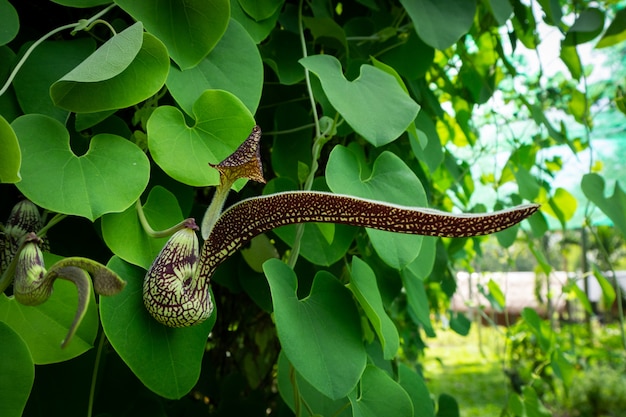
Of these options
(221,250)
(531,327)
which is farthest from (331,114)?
(531,327)

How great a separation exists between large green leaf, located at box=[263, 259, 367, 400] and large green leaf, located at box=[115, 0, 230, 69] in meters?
0.17

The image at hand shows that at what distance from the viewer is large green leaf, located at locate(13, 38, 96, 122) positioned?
410 mm

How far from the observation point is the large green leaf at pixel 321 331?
1.30 feet

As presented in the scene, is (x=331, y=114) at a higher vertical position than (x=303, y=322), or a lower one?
higher

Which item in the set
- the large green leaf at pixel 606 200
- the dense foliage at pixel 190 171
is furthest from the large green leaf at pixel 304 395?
the large green leaf at pixel 606 200

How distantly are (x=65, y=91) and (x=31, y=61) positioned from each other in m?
0.08

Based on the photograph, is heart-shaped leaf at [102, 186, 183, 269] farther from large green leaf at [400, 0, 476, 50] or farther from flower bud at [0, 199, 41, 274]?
large green leaf at [400, 0, 476, 50]

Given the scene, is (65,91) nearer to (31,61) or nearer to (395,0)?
(31,61)

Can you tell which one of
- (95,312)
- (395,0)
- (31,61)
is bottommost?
(95,312)

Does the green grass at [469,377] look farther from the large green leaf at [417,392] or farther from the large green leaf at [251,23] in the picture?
the large green leaf at [251,23]

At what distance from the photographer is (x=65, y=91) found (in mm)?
371

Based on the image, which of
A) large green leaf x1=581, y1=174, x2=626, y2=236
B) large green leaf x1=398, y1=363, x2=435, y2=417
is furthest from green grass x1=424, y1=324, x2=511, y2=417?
large green leaf x1=398, y1=363, x2=435, y2=417

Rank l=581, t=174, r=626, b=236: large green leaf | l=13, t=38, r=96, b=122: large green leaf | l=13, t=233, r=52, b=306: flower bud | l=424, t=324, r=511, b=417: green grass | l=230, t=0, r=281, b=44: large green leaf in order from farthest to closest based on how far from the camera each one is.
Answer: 1. l=424, t=324, r=511, b=417: green grass
2. l=581, t=174, r=626, b=236: large green leaf
3. l=230, t=0, r=281, b=44: large green leaf
4. l=13, t=38, r=96, b=122: large green leaf
5. l=13, t=233, r=52, b=306: flower bud

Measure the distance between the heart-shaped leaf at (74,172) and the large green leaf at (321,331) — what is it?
115 millimetres
